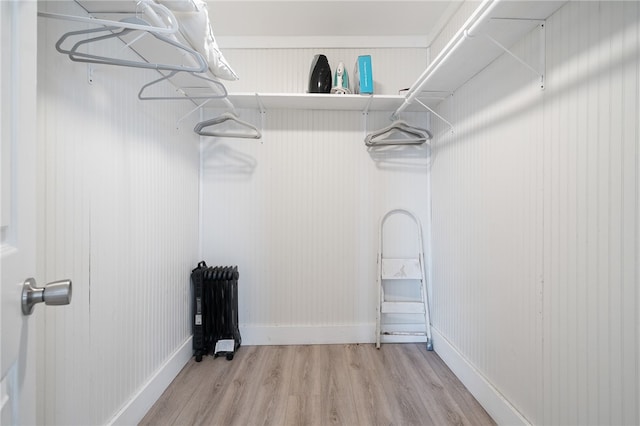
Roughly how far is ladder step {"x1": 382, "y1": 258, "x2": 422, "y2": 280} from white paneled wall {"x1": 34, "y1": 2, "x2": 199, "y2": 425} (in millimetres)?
1713

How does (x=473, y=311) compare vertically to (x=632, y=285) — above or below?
below

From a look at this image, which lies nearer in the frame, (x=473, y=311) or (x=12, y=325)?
(x=12, y=325)

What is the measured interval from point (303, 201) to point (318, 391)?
1450mm

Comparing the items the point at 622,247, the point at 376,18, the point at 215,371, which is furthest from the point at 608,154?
the point at 215,371

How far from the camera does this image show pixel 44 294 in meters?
0.55

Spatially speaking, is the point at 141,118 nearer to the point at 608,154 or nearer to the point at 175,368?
the point at 175,368

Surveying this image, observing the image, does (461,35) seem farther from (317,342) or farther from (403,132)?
(317,342)

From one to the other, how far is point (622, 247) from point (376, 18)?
2.18 meters

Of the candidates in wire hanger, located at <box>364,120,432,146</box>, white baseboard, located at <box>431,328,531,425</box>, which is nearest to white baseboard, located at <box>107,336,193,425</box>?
white baseboard, located at <box>431,328,531,425</box>

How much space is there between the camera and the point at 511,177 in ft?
4.77

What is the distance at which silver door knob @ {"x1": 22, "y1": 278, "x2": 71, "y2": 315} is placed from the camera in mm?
540

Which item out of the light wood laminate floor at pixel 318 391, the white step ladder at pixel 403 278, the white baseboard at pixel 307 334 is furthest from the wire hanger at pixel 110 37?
the white baseboard at pixel 307 334

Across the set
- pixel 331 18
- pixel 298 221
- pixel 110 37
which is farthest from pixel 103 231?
pixel 331 18

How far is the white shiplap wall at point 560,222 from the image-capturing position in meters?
0.94
